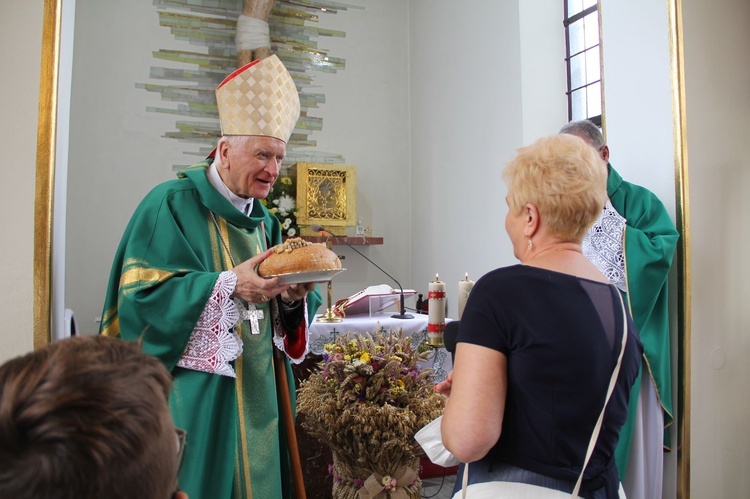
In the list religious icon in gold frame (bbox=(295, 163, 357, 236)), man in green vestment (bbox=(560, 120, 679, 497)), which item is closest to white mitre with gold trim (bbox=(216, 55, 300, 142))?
man in green vestment (bbox=(560, 120, 679, 497))

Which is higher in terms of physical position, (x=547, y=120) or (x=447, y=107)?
(x=447, y=107)

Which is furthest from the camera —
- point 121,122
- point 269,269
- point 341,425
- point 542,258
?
point 121,122

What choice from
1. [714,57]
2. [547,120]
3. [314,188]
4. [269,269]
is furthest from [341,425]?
[314,188]

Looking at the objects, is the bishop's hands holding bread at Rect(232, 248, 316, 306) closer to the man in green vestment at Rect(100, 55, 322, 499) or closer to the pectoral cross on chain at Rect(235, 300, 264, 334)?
the man in green vestment at Rect(100, 55, 322, 499)

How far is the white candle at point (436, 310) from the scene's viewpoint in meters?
3.22

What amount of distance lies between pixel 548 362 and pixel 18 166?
1.73 m

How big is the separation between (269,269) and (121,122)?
4822 millimetres

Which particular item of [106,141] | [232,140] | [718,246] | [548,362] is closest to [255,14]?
[106,141]

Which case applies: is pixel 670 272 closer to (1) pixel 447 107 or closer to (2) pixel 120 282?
(2) pixel 120 282

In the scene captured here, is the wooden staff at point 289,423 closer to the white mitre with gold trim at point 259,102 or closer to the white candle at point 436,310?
the white mitre with gold trim at point 259,102

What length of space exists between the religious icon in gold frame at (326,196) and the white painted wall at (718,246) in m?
4.11

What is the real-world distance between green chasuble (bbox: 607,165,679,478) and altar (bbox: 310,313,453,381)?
1251mm

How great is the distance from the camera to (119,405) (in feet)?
2.09

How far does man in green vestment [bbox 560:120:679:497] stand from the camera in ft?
9.39
